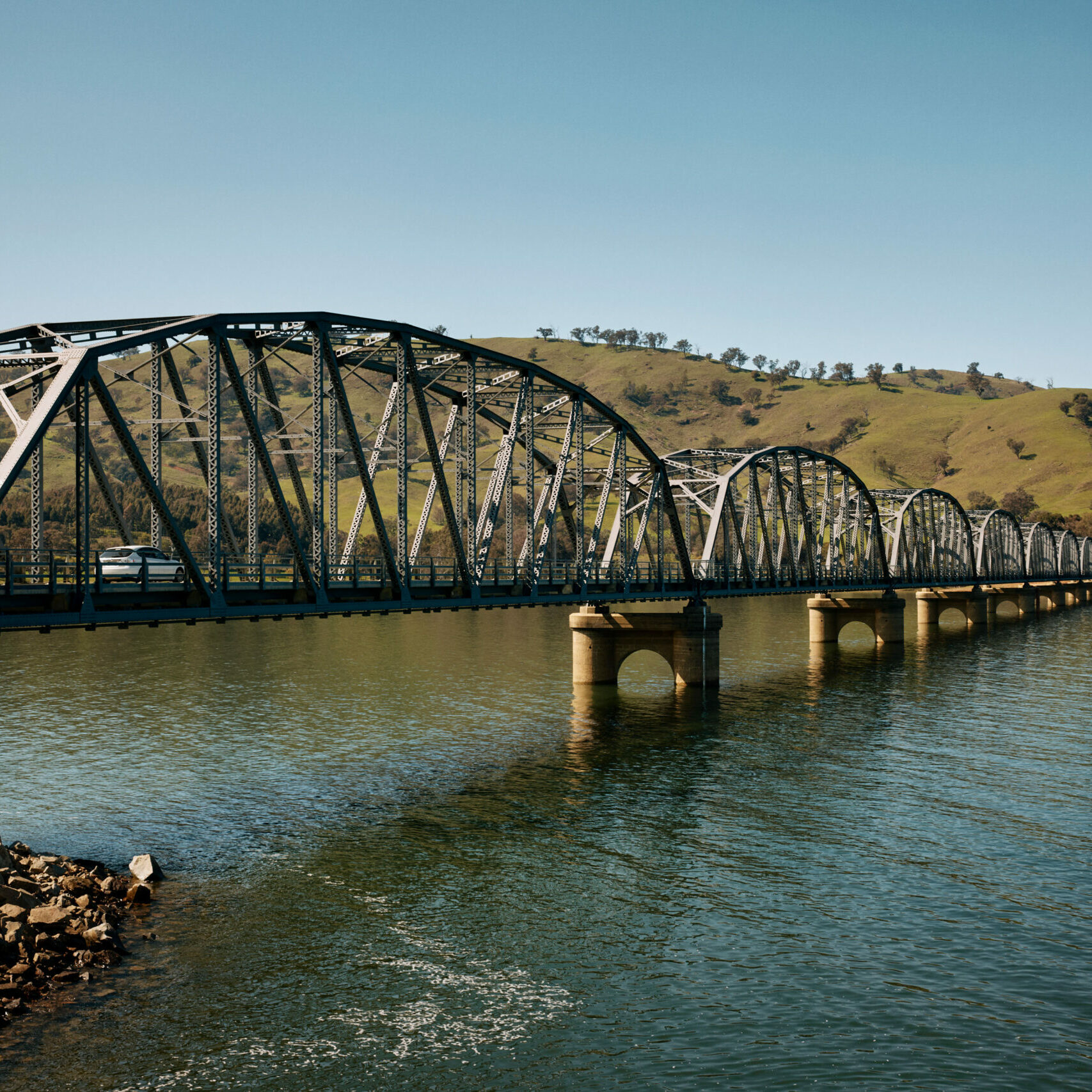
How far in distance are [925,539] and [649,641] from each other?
70.9 m

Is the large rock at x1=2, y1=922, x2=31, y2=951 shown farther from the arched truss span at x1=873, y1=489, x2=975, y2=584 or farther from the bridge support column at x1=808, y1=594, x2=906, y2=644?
the arched truss span at x1=873, y1=489, x2=975, y2=584

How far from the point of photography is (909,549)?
389 feet

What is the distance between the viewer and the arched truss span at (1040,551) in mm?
170188

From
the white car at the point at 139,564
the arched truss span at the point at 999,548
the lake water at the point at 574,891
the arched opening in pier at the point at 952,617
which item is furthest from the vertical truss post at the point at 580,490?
the arched truss span at the point at 999,548

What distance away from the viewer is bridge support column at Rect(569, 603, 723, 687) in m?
62.8

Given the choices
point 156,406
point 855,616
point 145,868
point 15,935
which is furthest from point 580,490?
point 855,616

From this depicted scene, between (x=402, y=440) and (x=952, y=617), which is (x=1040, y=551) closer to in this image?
(x=952, y=617)

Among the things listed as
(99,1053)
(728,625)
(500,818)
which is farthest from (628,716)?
(728,625)

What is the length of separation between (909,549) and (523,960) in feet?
339

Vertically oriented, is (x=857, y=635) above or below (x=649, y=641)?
below

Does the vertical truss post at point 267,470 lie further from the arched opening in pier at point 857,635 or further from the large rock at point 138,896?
the arched opening in pier at point 857,635

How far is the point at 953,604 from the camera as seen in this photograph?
123m

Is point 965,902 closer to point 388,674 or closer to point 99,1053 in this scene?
point 99,1053

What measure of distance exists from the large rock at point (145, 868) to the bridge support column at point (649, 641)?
122 feet
